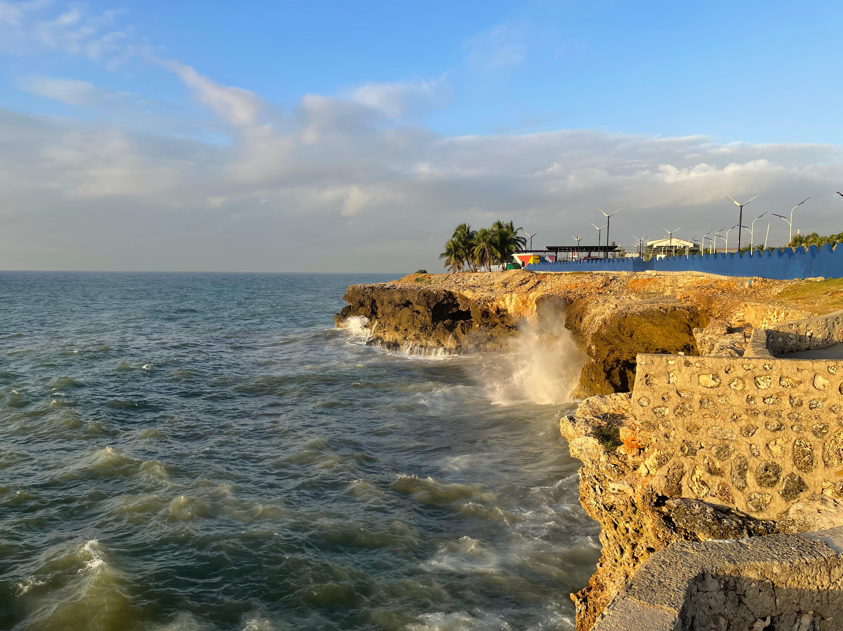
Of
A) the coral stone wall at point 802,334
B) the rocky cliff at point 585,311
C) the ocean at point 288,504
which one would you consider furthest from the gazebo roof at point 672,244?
the coral stone wall at point 802,334

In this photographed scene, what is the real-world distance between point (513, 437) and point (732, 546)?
13695 mm

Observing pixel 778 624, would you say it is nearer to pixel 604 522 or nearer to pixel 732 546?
pixel 732 546

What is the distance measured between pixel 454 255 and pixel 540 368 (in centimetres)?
5888

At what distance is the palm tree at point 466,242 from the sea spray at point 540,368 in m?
48.0

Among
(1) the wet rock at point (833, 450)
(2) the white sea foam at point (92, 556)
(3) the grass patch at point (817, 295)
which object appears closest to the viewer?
(1) the wet rock at point (833, 450)

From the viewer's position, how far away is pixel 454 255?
Result: 8425 cm

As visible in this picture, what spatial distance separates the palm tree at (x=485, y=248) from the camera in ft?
248

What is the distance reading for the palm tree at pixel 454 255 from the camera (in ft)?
273

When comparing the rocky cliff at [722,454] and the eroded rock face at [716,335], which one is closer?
the rocky cliff at [722,454]

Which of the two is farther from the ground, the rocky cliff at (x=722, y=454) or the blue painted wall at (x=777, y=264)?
the blue painted wall at (x=777, y=264)

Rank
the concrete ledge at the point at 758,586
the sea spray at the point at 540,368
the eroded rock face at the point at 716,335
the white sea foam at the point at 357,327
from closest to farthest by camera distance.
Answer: the concrete ledge at the point at 758,586 < the eroded rock face at the point at 716,335 < the sea spray at the point at 540,368 < the white sea foam at the point at 357,327

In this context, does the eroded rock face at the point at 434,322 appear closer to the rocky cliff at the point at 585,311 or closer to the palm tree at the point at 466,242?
the rocky cliff at the point at 585,311

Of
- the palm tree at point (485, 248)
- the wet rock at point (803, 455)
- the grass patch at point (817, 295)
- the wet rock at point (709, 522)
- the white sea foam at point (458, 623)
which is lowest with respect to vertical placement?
the white sea foam at point (458, 623)

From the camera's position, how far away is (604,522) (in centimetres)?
747
